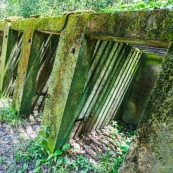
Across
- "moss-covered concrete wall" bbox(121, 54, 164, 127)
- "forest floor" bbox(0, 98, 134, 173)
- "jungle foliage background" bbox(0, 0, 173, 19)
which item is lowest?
"forest floor" bbox(0, 98, 134, 173)

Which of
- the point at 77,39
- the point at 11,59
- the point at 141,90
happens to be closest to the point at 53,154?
the point at 77,39

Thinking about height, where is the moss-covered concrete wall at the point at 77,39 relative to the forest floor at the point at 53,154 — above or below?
above

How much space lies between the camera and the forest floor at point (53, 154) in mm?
3102

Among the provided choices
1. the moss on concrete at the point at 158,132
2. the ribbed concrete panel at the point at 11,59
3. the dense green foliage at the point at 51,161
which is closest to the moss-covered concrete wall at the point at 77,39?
the dense green foliage at the point at 51,161

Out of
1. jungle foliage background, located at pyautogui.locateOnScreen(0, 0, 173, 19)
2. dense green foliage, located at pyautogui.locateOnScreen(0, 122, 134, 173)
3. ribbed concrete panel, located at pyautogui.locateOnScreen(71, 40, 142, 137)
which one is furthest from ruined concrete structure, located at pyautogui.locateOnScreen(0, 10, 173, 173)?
jungle foliage background, located at pyautogui.locateOnScreen(0, 0, 173, 19)

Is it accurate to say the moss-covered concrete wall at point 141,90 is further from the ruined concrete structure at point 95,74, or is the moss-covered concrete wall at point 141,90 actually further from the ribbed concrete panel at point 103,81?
the ribbed concrete panel at point 103,81

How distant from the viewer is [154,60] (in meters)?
5.38

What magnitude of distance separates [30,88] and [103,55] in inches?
80.3

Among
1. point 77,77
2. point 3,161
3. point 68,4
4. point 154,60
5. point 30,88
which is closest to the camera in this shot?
point 77,77

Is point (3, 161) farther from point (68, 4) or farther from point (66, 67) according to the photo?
point (68, 4)

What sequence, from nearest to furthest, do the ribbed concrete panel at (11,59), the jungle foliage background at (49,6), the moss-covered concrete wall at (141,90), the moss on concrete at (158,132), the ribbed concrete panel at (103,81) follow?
the moss on concrete at (158,132), the ribbed concrete panel at (103,81), the moss-covered concrete wall at (141,90), the ribbed concrete panel at (11,59), the jungle foliage background at (49,6)

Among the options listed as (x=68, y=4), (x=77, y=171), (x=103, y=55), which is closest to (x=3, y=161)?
(x=77, y=171)

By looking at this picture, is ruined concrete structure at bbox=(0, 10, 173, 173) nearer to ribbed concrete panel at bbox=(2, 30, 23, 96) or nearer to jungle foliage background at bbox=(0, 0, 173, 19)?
ribbed concrete panel at bbox=(2, 30, 23, 96)

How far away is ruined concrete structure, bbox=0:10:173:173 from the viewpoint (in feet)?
5.63
